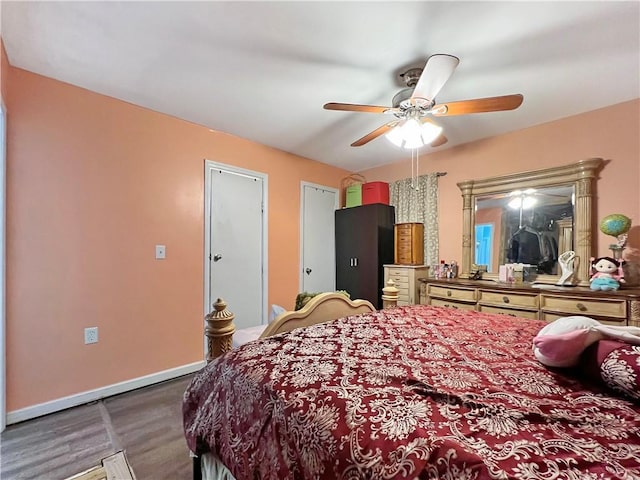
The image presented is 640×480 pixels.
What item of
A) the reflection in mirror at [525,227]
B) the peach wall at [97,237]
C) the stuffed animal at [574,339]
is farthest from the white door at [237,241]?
the stuffed animal at [574,339]

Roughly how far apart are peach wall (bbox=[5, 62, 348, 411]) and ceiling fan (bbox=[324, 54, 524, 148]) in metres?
1.78

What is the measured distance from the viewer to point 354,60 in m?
1.85

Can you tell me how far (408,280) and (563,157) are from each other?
1886 millimetres

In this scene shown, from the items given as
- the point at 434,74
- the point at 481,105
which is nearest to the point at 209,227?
the point at 434,74

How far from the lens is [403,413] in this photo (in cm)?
73

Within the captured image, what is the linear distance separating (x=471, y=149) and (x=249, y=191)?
260cm

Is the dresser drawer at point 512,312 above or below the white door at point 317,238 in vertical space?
below

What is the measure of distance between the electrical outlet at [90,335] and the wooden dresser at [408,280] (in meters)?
2.93

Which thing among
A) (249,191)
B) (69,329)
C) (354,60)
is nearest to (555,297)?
(354,60)

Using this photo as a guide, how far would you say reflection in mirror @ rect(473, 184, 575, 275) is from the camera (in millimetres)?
2656

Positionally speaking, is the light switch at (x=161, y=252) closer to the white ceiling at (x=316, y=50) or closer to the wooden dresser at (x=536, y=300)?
the white ceiling at (x=316, y=50)

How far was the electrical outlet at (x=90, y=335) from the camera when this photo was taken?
2225 mm

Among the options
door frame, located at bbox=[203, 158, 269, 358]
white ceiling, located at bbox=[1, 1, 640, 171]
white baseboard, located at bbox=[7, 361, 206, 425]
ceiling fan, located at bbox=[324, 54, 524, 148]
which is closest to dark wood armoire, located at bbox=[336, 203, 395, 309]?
door frame, located at bbox=[203, 158, 269, 358]

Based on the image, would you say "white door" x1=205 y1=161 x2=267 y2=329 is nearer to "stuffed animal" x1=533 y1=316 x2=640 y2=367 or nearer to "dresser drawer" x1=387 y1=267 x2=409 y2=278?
"dresser drawer" x1=387 y1=267 x2=409 y2=278
